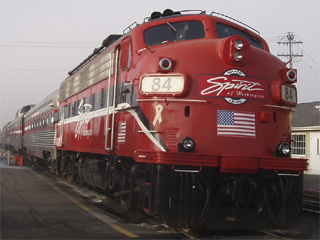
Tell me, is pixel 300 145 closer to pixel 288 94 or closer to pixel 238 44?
pixel 288 94

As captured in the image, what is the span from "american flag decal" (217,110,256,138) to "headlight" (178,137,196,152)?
0.47 metres

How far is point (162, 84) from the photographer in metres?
5.73

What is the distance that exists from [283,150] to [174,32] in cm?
283

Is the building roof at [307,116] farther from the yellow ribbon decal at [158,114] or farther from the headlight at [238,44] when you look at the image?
the yellow ribbon decal at [158,114]

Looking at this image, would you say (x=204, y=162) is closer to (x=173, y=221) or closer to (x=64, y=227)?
(x=173, y=221)

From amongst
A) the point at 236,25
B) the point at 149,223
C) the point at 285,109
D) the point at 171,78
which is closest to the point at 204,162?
the point at 171,78

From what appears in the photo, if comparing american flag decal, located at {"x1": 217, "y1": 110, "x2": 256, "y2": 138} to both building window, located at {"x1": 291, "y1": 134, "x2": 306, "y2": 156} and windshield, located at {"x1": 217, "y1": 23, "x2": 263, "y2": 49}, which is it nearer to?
windshield, located at {"x1": 217, "y1": 23, "x2": 263, "y2": 49}

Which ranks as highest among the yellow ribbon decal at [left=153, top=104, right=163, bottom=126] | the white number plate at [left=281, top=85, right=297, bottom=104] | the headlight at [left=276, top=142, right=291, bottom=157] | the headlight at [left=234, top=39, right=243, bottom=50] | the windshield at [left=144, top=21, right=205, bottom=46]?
the windshield at [left=144, top=21, right=205, bottom=46]

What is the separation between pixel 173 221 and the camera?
17.6ft

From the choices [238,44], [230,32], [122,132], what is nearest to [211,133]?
[238,44]

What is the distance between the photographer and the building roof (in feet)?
75.3

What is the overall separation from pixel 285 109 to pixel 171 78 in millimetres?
2046

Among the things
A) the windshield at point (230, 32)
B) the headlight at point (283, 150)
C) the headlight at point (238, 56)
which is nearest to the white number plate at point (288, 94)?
the headlight at point (283, 150)

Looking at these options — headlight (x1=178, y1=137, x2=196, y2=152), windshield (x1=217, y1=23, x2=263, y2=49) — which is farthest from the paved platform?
windshield (x1=217, y1=23, x2=263, y2=49)
